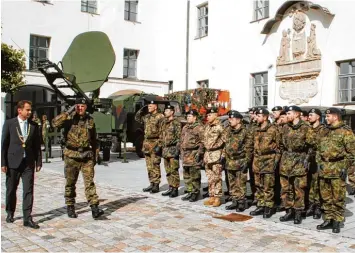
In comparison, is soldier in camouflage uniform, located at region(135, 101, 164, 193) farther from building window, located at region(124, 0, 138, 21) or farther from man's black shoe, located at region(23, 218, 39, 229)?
building window, located at region(124, 0, 138, 21)

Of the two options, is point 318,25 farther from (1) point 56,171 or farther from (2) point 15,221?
(2) point 15,221

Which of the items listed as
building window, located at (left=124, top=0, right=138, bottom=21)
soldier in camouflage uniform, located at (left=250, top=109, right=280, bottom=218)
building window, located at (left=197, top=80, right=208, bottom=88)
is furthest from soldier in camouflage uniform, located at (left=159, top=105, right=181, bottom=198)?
building window, located at (left=124, top=0, right=138, bottom=21)

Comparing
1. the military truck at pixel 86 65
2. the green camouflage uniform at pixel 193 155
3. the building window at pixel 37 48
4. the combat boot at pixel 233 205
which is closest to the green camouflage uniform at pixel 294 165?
the combat boot at pixel 233 205

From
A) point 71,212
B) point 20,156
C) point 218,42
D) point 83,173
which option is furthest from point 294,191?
point 218,42

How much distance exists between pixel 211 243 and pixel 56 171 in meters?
7.56

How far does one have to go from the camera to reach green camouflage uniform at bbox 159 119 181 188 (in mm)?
8133

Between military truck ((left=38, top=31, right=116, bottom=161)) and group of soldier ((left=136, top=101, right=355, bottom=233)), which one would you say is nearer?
group of soldier ((left=136, top=101, right=355, bottom=233))

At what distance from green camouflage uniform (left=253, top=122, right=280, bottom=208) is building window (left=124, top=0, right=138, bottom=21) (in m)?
17.6

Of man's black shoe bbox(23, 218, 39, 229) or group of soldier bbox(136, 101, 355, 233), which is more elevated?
group of soldier bbox(136, 101, 355, 233)

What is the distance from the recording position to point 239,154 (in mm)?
6887

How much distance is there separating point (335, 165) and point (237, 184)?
1.79m

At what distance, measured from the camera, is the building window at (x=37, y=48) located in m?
19.9

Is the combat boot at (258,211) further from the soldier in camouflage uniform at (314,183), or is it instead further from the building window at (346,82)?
the building window at (346,82)

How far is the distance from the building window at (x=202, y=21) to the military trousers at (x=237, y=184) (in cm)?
1445
